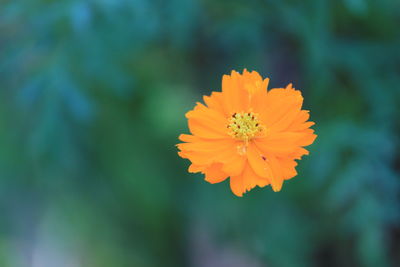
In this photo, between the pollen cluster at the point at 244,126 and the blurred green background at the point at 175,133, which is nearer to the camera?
the pollen cluster at the point at 244,126

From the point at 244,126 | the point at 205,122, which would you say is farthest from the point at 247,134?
the point at 205,122

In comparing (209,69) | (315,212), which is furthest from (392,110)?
(209,69)

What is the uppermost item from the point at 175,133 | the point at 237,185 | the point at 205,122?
the point at 175,133

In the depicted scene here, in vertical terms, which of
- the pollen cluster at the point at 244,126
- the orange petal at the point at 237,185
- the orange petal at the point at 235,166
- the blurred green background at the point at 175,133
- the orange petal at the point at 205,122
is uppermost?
the blurred green background at the point at 175,133

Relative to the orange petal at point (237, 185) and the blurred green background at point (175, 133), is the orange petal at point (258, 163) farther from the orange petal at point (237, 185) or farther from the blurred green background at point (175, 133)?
the blurred green background at point (175, 133)

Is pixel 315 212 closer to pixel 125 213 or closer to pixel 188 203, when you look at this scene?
pixel 188 203

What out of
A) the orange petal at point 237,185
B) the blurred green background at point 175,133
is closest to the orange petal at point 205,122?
the orange petal at point 237,185

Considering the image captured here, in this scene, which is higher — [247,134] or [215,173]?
[247,134]

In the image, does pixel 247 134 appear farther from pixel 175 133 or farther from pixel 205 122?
pixel 175 133
